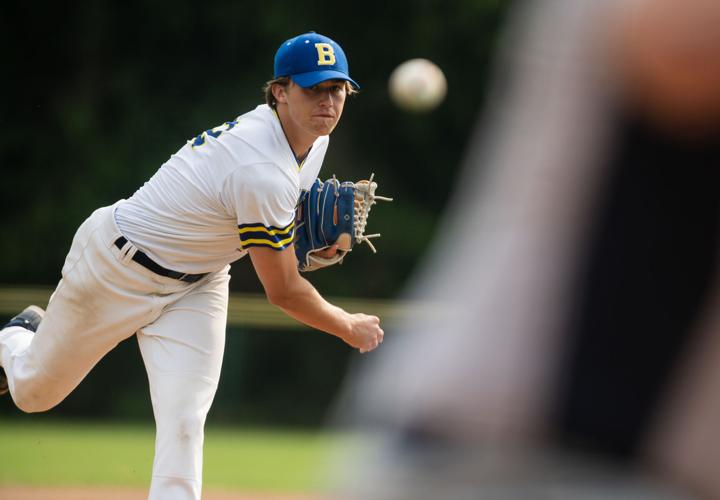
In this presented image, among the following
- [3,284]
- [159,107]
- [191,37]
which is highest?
[191,37]

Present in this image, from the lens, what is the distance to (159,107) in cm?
1139

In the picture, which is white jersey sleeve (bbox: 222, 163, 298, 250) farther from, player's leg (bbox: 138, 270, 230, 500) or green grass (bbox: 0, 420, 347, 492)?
green grass (bbox: 0, 420, 347, 492)

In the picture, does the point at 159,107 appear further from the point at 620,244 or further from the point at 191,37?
the point at 620,244

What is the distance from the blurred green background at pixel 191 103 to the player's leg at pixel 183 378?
24.2 feet

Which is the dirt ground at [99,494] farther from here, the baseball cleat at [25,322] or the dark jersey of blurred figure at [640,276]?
the dark jersey of blurred figure at [640,276]

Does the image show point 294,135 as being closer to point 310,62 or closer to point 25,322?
point 310,62

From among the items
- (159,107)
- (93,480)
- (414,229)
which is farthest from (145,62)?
(93,480)

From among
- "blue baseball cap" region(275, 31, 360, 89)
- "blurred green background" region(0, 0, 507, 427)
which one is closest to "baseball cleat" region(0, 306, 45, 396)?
"blue baseball cap" region(275, 31, 360, 89)

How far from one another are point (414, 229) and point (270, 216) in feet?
27.4

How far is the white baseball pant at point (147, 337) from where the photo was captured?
317cm

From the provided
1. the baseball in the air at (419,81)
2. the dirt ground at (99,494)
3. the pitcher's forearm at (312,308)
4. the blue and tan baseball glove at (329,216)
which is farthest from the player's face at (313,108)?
the baseball in the air at (419,81)

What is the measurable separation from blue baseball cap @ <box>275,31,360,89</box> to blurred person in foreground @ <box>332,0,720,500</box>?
2.50 meters

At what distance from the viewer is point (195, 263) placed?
3.41 metres

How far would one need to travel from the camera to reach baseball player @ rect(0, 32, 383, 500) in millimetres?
3168
